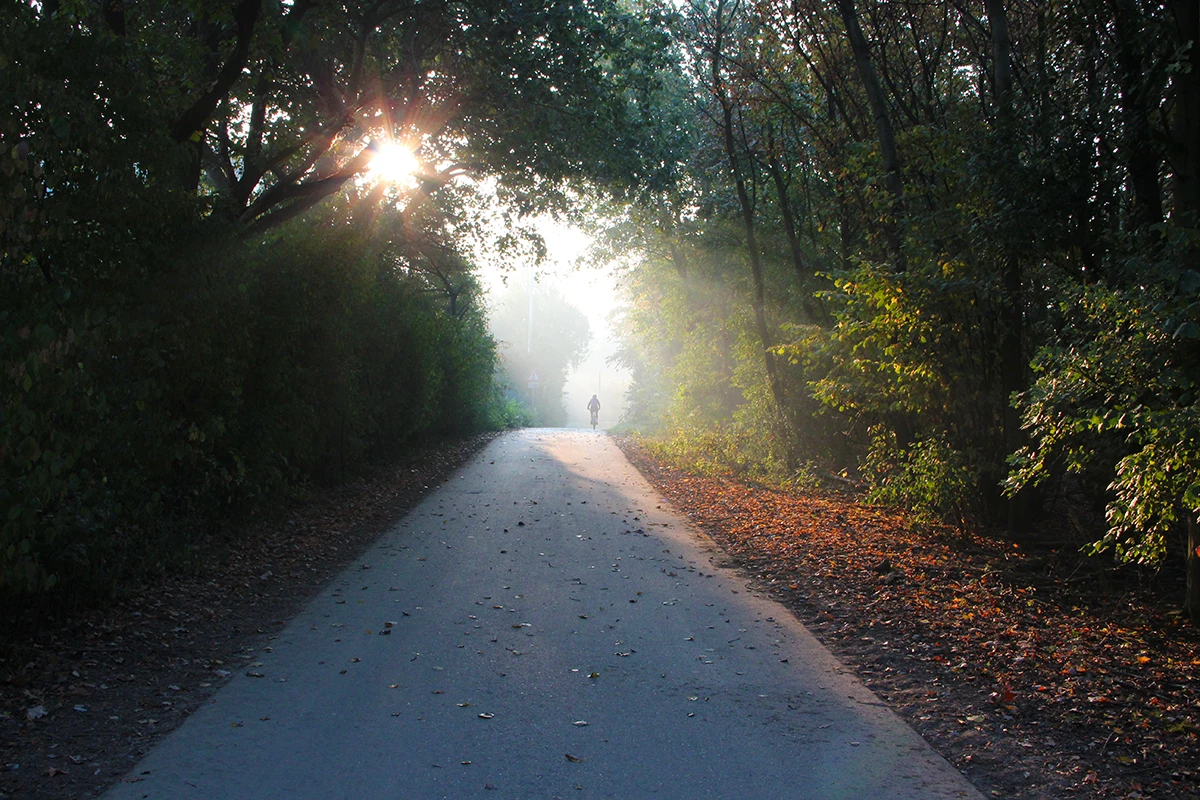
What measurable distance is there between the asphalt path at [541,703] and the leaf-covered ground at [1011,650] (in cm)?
34

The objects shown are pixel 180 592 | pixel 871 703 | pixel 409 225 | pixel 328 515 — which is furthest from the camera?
pixel 409 225

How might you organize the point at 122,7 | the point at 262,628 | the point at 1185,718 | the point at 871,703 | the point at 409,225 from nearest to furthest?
the point at 1185,718
the point at 871,703
the point at 262,628
the point at 122,7
the point at 409,225

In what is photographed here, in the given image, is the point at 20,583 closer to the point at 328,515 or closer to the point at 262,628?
the point at 262,628

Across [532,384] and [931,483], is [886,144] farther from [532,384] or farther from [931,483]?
[532,384]

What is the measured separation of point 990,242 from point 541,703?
6.13 metres

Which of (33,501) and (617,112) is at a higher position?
(617,112)

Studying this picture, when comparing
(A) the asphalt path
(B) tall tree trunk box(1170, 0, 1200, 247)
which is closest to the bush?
(A) the asphalt path

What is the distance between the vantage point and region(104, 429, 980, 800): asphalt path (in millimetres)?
4055

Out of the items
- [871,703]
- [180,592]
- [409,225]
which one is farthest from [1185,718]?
[409,225]

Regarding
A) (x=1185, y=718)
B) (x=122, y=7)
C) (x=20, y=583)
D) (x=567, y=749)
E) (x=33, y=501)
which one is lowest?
(x=1185, y=718)

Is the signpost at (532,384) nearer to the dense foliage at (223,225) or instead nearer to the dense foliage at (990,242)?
the dense foliage at (223,225)

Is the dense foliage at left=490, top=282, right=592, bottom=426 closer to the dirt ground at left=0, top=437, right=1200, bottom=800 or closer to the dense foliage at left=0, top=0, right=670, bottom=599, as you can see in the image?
the dense foliage at left=0, top=0, right=670, bottom=599

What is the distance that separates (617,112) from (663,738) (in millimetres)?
13680

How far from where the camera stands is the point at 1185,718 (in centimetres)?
477
